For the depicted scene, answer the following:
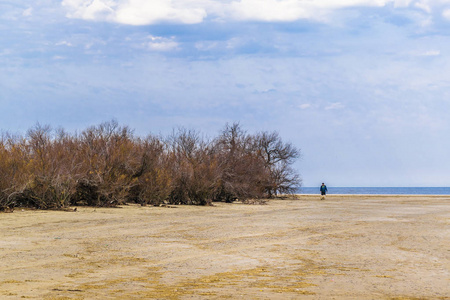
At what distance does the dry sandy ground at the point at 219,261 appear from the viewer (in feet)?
29.7

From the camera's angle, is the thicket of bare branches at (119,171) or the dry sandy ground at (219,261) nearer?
the dry sandy ground at (219,261)

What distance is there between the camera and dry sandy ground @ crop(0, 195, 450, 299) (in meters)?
9.06

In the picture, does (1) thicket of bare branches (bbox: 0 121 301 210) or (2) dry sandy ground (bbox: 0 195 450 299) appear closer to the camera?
(2) dry sandy ground (bbox: 0 195 450 299)

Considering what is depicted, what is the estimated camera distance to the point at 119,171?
104 feet

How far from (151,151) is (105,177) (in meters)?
4.63

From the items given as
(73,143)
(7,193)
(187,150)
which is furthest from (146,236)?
(187,150)

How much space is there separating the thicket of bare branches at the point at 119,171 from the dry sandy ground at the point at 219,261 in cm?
601

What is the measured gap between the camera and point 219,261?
12.3 m

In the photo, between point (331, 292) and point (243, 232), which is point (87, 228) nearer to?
point (243, 232)

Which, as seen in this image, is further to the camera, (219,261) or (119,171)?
(119,171)

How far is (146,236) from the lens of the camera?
17172mm

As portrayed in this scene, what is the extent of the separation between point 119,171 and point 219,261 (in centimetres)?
2022

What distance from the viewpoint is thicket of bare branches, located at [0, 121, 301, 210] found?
→ 87.5 ft

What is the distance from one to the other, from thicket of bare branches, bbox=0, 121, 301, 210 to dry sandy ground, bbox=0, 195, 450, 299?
6.01m
